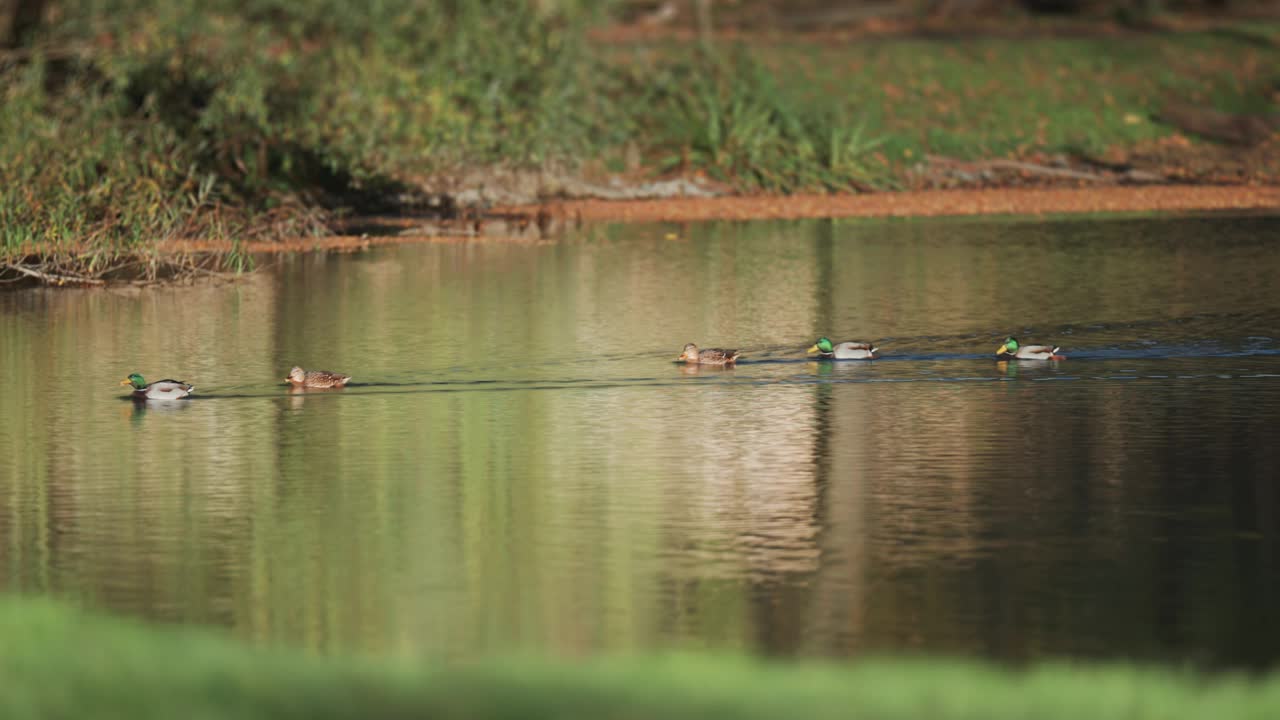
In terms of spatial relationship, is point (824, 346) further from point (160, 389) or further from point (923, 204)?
point (923, 204)

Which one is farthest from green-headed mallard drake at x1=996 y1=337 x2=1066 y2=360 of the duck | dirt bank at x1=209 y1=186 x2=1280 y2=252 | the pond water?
dirt bank at x1=209 y1=186 x2=1280 y2=252

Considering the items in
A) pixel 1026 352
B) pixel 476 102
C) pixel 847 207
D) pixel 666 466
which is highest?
pixel 476 102

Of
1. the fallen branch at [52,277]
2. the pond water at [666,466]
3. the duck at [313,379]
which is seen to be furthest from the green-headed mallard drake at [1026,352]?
the fallen branch at [52,277]

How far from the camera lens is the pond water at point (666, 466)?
34.6 feet

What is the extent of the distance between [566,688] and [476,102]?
30998mm

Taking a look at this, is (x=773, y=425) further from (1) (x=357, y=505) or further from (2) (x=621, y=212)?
(2) (x=621, y=212)

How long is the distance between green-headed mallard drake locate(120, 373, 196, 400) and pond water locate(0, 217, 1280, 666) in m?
0.24

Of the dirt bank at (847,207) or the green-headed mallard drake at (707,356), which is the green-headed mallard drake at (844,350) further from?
the dirt bank at (847,207)

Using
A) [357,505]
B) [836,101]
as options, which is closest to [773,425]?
[357,505]

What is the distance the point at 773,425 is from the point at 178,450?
428 centimetres

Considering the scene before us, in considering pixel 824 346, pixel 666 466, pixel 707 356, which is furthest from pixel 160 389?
pixel 824 346

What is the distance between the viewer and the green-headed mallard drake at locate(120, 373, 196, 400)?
17891 mm

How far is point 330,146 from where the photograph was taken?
36.0 metres

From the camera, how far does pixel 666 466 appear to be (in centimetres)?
1466
